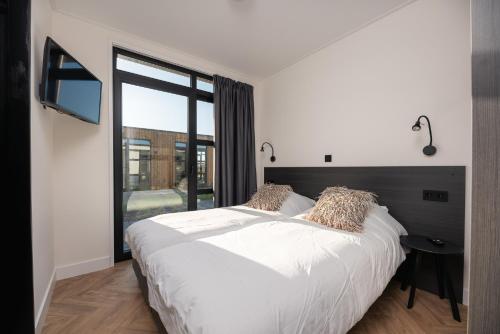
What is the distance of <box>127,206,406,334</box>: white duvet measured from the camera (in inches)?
31.9

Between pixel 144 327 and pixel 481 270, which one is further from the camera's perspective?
pixel 144 327

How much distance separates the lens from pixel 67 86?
174 cm

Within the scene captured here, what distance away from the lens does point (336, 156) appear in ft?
8.45

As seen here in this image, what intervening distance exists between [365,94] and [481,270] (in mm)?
2213

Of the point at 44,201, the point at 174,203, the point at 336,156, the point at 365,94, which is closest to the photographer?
the point at 44,201

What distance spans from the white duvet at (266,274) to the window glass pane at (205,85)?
7.22 ft

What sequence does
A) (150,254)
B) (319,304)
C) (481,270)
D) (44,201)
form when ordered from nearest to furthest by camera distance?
1. (481,270)
2. (319,304)
3. (150,254)
4. (44,201)

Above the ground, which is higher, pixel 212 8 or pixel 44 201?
pixel 212 8

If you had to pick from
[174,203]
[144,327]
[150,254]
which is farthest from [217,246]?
[174,203]

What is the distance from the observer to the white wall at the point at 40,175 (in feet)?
4.74

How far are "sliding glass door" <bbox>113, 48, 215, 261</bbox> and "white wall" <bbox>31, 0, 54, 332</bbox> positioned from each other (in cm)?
64

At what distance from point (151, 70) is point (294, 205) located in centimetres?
256

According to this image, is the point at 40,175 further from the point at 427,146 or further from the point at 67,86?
the point at 427,146

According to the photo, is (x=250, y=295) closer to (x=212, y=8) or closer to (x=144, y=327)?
(x=144, y=327)
